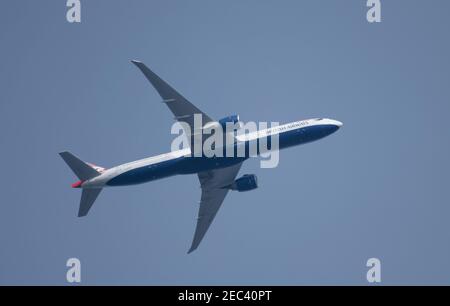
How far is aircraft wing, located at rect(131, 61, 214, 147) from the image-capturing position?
74.6 meters

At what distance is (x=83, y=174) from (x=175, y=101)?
1224 cm

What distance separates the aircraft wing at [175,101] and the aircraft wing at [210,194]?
9.02 m

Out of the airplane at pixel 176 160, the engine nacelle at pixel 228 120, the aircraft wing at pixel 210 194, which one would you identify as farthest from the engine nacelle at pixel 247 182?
the engine nacelle at pixel 228 120

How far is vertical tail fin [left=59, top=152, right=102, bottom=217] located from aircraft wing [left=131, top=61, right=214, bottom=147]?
10.4 meters

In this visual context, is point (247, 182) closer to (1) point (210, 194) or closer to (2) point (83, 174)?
(1) point (210, 194)

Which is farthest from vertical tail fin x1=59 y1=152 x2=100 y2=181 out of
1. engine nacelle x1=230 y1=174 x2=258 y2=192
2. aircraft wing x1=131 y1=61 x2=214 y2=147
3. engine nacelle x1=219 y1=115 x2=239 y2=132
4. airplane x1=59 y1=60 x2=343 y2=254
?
engine nacelle x1=230 y1=174 x2=258 y2=192

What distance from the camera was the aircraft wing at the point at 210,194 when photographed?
86.9 m

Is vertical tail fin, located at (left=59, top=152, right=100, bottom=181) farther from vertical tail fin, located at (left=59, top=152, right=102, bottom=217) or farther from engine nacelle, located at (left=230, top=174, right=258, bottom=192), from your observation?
engine nacelle, located at (left=230, top=174, right=258, bottom=192)

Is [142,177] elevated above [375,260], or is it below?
above

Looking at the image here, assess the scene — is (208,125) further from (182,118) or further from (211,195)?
(211,195)

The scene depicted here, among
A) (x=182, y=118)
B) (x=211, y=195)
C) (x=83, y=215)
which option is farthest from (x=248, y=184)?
(x=83, y=215)

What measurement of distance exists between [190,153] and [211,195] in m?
11.2

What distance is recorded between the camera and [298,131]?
3162 inches

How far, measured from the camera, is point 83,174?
7962cm
